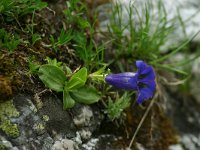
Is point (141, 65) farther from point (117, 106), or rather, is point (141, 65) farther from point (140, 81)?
point (117, 106)

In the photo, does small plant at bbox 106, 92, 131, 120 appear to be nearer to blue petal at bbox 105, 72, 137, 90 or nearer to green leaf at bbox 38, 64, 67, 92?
blue petal at bbox 105, 72, 137, 90

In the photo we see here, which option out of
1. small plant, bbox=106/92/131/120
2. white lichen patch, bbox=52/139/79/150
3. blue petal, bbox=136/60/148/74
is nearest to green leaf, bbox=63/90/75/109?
white lichen patch, bbox=52/139/79/150

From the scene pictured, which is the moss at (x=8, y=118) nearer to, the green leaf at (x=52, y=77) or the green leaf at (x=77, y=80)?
the green leaf at (x=52, y=77)

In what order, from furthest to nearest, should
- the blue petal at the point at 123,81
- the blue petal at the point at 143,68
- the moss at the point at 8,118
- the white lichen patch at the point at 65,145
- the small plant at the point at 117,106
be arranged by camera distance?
the small plant at the point at 117,106 → the blue petal at the point at 123,81 → the blue petal at the point at 143,68 → the white lichen patch at the point at 65,145 → the moss at the point at 8,118

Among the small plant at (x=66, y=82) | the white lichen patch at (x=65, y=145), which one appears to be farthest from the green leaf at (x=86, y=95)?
the white lichen patch at (x=65, y=145)

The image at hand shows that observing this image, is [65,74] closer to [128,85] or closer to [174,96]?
[128,85]

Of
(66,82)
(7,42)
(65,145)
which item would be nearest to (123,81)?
(66,82)
